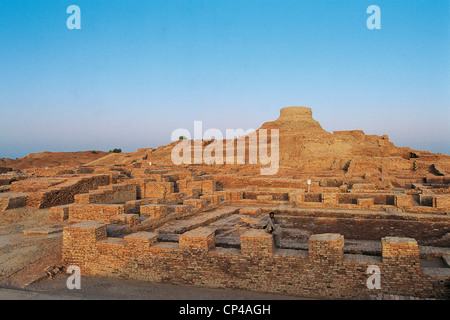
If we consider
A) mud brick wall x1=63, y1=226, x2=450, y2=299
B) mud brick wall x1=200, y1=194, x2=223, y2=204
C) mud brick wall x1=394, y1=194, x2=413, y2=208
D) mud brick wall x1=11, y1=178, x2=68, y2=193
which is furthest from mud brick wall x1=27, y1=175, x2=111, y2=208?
mud brick wall x1=394, y1=194, x2=413, y2=208

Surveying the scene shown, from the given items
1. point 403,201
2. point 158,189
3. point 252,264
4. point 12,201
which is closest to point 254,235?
point 252,264

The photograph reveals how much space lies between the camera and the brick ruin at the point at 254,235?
525cm

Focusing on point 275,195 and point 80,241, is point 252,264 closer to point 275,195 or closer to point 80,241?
point 80,241

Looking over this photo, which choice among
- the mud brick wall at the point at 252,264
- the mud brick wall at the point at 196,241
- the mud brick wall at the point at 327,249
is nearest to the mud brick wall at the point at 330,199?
the mud brick wall at the point at 252,264

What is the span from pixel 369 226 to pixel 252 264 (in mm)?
5242

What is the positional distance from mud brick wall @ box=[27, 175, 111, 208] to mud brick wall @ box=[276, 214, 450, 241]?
7806 millimetres

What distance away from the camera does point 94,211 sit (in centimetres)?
902

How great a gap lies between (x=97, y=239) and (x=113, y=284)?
1.12 meters

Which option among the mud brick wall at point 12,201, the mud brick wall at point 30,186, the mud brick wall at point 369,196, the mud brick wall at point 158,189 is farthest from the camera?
the mud brick wall at point 158,189

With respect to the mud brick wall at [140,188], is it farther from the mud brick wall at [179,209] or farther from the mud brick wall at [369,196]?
the mud brick wall at [369,196]

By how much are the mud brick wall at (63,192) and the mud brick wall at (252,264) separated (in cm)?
529

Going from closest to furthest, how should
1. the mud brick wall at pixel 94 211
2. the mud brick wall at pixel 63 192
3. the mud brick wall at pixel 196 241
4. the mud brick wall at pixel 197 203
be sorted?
the mud brick wall at pixel 196 241
the mud brick wall at pixel 94 211
the mud brick wall at pixel 197 203
the mud brick wall at pixel 63 192
